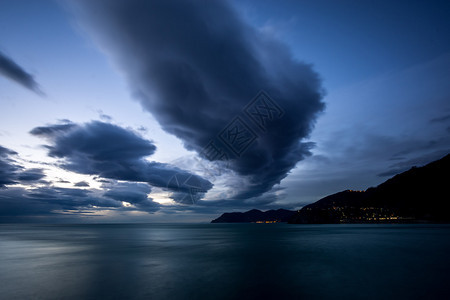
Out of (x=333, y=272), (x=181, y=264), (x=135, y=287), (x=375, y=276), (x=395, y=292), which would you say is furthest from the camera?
(x=181, y=264)

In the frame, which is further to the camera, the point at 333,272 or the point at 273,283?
the point at 333,272

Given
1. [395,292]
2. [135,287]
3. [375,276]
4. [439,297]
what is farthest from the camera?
[375,276]

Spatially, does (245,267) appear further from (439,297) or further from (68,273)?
(68,273)

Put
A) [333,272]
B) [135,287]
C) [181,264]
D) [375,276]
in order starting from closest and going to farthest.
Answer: [135,287]
[375,276]
[333,272]
[181,264]

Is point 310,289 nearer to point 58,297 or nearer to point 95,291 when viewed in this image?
point 95,291

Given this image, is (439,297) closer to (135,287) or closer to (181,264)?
(135,287)

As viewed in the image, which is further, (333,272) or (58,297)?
(333,272)

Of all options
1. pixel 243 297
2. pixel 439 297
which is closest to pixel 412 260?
pixel 439 297

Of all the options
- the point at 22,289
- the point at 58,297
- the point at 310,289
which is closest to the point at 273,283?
the point at 310,289

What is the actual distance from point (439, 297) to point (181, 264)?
2581cm

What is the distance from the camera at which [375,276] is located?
74.4 feet

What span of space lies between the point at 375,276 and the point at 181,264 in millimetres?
22168

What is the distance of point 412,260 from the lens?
3177cm

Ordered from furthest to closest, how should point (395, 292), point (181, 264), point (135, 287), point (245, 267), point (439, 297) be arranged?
1. point (181, 264)
2. point (245, 267)
3. point (135, 287)
4. point (395, 292)
5. point (439, 297)
